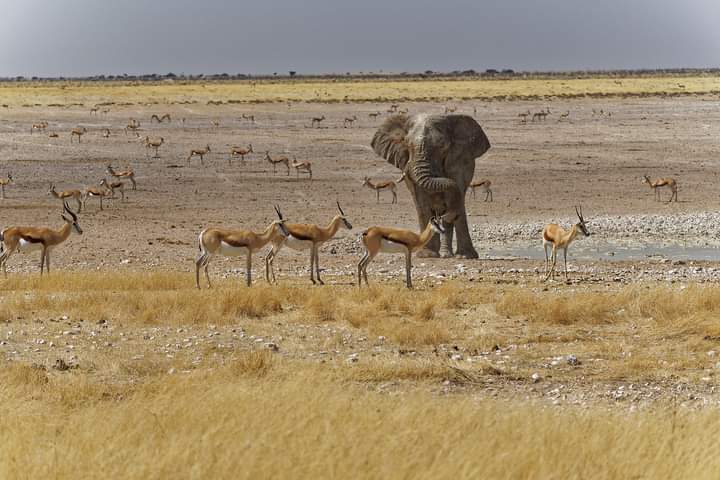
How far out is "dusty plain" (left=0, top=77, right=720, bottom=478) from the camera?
6418 mm

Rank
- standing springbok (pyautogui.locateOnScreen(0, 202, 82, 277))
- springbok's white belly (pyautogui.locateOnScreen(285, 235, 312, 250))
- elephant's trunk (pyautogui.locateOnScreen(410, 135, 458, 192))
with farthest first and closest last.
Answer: elephant's trunk (pyautogui.locateOnScreen(410, 135, 458, 192))
standing springbok (pyautogui.locateOnScreen(0, 202, 82, 277))
springbok's white belly (pyautogui.locateOnScreen(285, 235, 312, 250))

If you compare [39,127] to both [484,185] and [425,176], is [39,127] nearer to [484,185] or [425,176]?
[484,185]

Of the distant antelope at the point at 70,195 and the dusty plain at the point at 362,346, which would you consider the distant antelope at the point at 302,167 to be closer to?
the dusty plain at the point at 362,346

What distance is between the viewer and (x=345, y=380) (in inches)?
364

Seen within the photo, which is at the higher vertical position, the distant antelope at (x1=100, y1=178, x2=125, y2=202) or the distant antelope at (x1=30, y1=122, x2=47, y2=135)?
the distant antelope at (x1=30, y1=122, x2=47, y2=135)

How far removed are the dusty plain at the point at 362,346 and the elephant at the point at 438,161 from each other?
837mm

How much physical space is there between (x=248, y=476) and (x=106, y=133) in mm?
36686

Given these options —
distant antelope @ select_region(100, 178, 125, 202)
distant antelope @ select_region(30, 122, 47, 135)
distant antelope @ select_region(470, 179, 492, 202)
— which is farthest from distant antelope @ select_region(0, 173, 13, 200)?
distant antelope @ select_region(30, 122, 47, 135)

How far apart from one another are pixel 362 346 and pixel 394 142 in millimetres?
9458

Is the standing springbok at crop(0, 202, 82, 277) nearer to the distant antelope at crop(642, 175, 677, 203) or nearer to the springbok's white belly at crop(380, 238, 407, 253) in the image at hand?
the springbok's white belly at crop(380, 238, 407, 253)

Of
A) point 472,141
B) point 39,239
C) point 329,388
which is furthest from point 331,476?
point 472,141

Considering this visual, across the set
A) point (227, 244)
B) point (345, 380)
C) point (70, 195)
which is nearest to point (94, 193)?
point (70, 195)

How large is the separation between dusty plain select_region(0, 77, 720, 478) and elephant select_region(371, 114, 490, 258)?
2.75 ft

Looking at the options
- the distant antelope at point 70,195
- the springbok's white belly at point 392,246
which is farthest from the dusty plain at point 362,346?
the springbok's white belly at point 392,246
